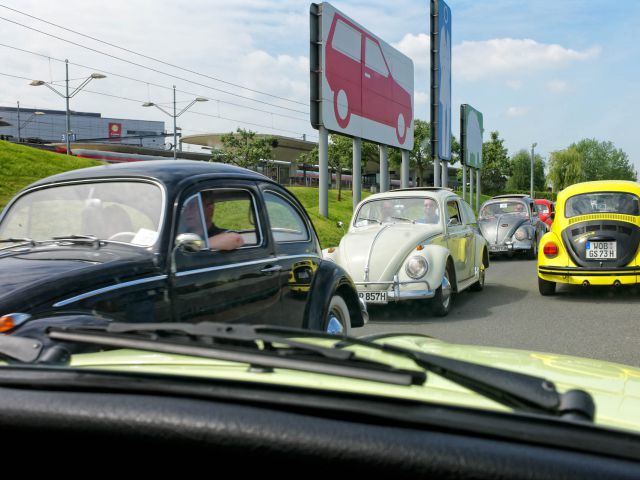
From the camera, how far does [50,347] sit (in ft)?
6.84

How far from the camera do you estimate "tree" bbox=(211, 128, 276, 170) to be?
183ft

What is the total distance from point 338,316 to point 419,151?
2400 inches

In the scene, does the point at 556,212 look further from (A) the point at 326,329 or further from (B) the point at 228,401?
(B) the point at 228,401

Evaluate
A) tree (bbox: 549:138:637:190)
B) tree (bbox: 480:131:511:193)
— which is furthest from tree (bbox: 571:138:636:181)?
tree (bbox: 480:131:511:193)

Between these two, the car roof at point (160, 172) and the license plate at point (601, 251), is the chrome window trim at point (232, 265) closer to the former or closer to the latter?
the car roof at point (160, 172)

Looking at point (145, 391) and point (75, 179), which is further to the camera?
point (75, 179)

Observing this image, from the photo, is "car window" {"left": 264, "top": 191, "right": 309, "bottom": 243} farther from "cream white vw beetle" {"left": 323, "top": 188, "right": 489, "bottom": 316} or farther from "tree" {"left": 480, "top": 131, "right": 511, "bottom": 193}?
"tree" {"left": 480, "top": 131, "right": 511, "bottom": 193}

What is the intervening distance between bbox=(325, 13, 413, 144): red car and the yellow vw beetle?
1153cm

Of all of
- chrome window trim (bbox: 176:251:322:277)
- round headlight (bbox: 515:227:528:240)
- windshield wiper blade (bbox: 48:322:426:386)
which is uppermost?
round headlight (bbox: 515:227:528:240)

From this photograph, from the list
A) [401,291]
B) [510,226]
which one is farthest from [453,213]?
[510,226]

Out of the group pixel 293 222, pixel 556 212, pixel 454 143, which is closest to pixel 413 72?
pixel 556 212

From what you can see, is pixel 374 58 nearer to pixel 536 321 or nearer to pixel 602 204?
pixel 602 204

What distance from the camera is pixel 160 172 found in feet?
14.6

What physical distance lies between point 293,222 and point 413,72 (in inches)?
1068
